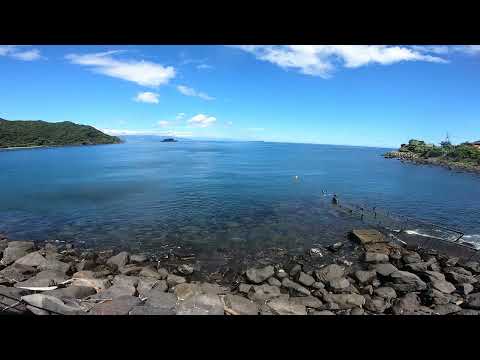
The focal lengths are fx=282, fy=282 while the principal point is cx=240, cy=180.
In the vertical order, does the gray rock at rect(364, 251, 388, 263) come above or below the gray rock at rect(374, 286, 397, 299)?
above

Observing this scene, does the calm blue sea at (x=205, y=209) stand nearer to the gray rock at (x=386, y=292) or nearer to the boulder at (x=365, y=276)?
the boulder at (x=365, y=276)

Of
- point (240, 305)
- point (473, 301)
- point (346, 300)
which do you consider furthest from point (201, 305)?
point (473, 301)

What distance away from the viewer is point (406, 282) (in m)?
16.1

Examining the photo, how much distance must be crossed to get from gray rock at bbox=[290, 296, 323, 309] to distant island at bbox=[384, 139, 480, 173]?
89.3m

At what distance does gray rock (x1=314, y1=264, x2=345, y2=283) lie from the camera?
16.7 metres

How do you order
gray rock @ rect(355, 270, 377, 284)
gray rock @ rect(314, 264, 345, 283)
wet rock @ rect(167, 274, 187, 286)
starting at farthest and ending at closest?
gray rock @ rect(314, 264, 345, 283) → gray rock @ rect(355, 270, 377, 284) → wet rock @ rect(167, 274, 187, 286)

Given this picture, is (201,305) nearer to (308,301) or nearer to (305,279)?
(308,301)

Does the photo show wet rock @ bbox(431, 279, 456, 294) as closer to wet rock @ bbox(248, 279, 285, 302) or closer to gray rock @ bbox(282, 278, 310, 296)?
gray rock @ bbox(282, 278, 310, 296)

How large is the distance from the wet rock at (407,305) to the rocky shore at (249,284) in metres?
0.05

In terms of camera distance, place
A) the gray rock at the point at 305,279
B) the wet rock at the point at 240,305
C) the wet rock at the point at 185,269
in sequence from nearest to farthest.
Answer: the wet rock at the point at 240,305 < the gray rock at the point at 305,279 < the wet rock at the point at 185,269

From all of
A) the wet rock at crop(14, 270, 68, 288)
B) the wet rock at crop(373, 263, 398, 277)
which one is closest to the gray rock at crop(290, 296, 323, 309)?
the wet rock at crop(373, 263, 398, 277)

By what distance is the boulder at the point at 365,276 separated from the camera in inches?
651

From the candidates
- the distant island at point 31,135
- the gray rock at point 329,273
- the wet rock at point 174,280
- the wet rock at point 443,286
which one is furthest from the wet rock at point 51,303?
the distant island at point 31,135
